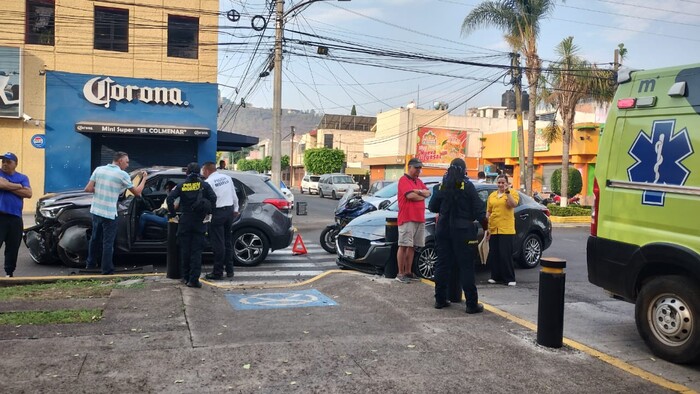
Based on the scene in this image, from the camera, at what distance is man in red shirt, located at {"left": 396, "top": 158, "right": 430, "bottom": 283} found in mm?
8006

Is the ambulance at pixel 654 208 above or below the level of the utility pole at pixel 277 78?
below

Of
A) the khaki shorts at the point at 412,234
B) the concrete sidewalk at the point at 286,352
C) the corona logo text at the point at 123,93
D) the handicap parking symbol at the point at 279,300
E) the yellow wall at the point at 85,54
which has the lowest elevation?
the concrete sidewalk at the point at 286,352

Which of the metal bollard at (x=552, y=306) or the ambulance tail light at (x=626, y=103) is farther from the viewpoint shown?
the ambulance tail light at (x=626, y=103)

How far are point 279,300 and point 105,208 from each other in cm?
308

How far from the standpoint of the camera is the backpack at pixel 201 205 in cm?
747

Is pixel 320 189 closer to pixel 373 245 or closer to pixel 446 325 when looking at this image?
pixel 373 245

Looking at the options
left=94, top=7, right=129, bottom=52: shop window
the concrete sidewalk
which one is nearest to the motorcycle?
the concrete sidewalk

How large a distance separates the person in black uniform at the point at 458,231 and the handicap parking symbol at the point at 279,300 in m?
1.42

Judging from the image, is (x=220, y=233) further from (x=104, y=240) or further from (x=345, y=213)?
(x=345, y=213)

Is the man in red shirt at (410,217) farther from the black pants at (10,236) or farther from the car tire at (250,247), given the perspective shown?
the black pants at (10,236)

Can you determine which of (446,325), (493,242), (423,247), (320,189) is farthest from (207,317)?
(320,189)

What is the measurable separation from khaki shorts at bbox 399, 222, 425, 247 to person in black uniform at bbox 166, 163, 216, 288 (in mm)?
2674

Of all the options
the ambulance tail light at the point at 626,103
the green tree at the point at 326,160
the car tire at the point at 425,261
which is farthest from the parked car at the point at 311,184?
the ambulance tail light at the point at 626,103

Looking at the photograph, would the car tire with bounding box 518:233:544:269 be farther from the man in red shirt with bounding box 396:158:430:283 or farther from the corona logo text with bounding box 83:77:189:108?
the corona logo text with bounding box 83:77:189:108
